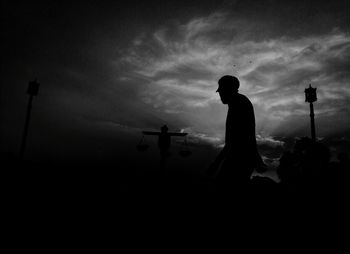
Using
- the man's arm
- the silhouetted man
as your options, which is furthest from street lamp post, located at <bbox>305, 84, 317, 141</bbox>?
the man's arm

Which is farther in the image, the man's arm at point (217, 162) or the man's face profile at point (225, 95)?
the man's face profile at point (225, 95)

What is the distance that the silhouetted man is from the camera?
2978 mm

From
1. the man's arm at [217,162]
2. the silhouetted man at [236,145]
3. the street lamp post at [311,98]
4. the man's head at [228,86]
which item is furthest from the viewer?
the street lamp post at [311,98]

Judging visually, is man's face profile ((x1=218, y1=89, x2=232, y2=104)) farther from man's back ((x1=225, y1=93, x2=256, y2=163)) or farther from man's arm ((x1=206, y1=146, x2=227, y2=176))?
man's arm ((x1=206, y1=146, x2=227, y2=176))

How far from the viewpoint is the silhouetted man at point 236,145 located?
2.98 metres

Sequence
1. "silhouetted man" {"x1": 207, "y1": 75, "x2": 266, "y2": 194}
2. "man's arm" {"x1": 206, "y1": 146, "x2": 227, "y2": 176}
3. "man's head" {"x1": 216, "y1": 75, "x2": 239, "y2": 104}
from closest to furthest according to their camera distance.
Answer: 1. "silhouetted man" {"x1": 207, "y1": 75, "x2": 266, "y2": 194}
2. "man's arm" {"x1": 206, "y1": 146, "x2": 227, "y2": 176}
3. "man's head" {"x1": 216, "y1": 75, "x2": 239, "y2": 104}

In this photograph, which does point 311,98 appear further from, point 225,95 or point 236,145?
point 236,145

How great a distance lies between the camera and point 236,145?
3.08m

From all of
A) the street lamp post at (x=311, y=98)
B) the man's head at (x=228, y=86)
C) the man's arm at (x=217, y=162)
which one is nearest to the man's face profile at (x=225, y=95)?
the man's head at (x=228, y=86)

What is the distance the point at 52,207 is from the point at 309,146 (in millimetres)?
19354

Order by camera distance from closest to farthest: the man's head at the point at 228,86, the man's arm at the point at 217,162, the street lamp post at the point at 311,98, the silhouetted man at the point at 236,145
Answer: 1. the silhouetted man at the point at 236,145
2. the man's arm at the point at 217,162
3. the man's head at the point at 228,86
4. the street lamp post at the point at 311,98

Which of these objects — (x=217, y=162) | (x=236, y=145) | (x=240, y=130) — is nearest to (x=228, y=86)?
(x=240, y=130)

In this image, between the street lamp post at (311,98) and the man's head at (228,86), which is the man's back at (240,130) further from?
the street lamp post at (311,98)

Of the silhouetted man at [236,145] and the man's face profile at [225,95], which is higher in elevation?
the man's face profile at [225,95]
